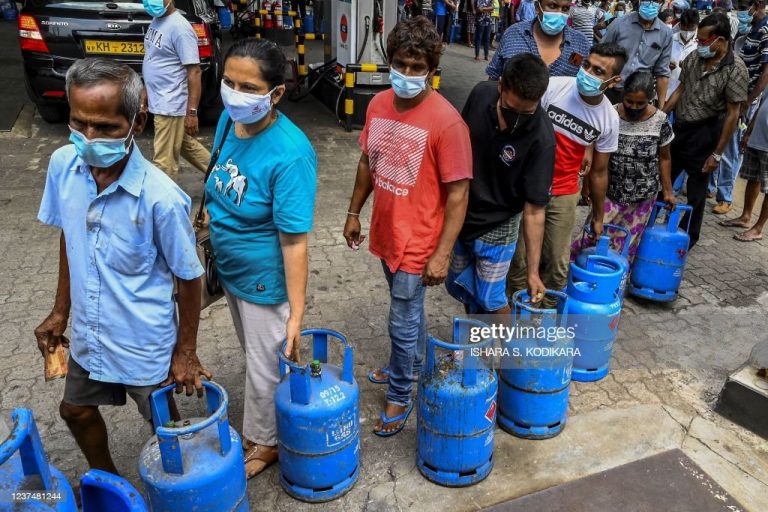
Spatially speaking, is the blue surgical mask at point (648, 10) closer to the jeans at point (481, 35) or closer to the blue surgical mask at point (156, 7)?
the blue surgical mask at point (156, 7)

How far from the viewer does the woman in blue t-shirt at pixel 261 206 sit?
227 cm

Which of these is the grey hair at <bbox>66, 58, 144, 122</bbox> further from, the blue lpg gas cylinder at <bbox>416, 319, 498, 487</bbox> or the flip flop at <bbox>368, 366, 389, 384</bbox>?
the flip flop at <bbox>368, 366, 389, 384</bbox>

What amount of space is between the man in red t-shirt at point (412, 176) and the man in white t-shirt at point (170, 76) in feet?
8.58

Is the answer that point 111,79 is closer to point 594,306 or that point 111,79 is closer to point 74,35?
point 594,306

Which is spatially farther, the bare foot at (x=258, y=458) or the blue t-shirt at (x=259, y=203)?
the bare foot at (x=258, y=458)

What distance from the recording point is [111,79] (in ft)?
6.07

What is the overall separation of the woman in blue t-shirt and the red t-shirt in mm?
520

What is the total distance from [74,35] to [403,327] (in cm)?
544

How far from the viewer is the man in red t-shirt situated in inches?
104

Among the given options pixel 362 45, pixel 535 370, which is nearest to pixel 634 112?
pixel 535 370

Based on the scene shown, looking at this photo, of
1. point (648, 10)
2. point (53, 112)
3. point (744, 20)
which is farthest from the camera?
point (53, 112)

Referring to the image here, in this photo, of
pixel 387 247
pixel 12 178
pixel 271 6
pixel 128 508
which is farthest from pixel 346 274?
pixel 271 6

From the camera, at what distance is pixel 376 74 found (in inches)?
314

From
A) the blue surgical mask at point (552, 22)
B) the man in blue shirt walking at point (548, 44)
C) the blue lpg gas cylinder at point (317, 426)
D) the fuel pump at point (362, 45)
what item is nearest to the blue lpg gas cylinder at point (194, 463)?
the blue lpg gas cylinder at point (317, 426)
